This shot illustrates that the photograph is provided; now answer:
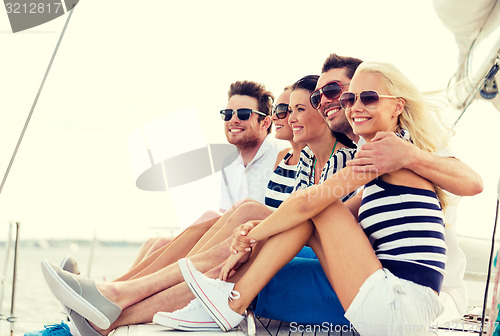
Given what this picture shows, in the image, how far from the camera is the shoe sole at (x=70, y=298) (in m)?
1.77

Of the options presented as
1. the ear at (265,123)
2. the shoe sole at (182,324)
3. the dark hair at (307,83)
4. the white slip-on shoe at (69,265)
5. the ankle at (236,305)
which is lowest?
the shoe sole at (182,324)

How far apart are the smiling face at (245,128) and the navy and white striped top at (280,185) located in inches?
21.2

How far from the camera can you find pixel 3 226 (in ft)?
10.2

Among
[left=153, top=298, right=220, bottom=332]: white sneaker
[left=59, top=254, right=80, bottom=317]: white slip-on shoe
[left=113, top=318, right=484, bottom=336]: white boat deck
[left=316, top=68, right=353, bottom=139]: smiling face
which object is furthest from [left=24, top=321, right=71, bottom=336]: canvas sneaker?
[left=316, top=68, right=353, bottom=139]: smiling face

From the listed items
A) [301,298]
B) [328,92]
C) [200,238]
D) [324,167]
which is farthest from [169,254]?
[328,92]

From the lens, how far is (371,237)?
5.85 feet

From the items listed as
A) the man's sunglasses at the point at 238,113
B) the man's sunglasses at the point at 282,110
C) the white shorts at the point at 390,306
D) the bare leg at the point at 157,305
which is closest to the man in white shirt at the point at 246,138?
the man's sunglasses at the point at 238,113

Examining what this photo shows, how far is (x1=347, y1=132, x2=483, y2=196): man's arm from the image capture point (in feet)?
5.38

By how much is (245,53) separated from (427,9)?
1289 millimetres

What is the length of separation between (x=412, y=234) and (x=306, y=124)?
1053 millimetres

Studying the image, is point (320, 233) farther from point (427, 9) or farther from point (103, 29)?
point (103, 29)

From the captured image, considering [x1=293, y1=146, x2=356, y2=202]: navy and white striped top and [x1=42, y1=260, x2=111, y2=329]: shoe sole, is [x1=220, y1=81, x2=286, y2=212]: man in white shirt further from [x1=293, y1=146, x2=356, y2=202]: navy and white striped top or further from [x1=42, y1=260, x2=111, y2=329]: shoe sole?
[x1=42, y1=260, x2=111, y2=329]: shoe sole

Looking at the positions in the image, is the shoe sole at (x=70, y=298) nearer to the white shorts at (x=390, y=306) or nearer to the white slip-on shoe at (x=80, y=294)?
the white slip-on shoe at (x=80, y=294)

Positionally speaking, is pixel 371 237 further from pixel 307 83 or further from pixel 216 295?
pixel 307 83
